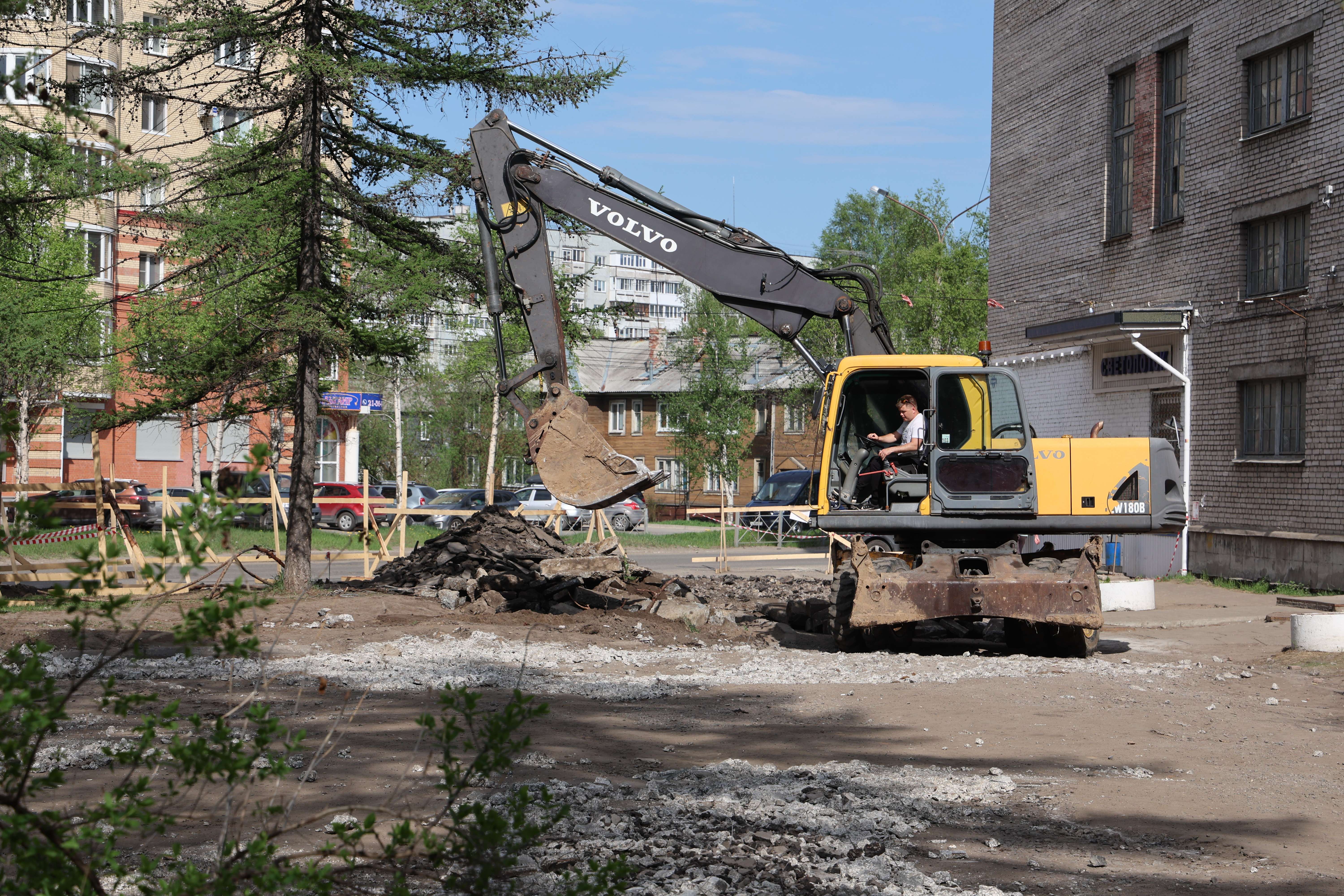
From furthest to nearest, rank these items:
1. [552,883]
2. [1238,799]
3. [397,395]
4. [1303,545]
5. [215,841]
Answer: [397,395]
[1303,545]
[1238,799]
[215,841]
[552,883]

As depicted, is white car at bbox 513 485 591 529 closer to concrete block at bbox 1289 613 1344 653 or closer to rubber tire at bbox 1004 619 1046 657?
rubber tire at bbox 1004 619 1046 657

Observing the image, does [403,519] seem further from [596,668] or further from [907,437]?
[907,437]

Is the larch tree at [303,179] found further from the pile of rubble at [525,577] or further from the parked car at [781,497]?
the parked car at [781,497]

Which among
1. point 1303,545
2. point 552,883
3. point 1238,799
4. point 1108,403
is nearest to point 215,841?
point 552,883

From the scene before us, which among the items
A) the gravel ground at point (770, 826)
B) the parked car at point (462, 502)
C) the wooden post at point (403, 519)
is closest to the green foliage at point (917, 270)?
the parked car at point (462, 502)

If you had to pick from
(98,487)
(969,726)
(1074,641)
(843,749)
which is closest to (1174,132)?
(1074,641)

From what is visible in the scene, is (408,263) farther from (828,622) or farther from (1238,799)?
(1238,799)

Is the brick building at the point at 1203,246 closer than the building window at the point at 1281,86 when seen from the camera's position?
Yes

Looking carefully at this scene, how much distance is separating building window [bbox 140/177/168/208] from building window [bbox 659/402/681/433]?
3882cm

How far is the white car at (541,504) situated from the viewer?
4009 centimetres

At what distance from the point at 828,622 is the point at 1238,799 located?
797 centimetres

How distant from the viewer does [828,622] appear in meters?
14.5

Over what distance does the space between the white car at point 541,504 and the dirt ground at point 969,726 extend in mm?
25019

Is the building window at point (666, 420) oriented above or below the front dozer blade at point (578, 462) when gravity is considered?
above
